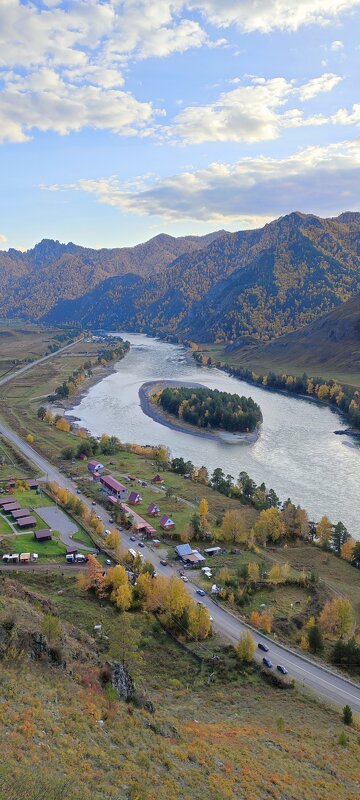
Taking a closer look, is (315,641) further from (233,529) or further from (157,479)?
(157,479)

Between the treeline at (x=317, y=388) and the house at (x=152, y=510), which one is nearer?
the house at (x=152, y=510)

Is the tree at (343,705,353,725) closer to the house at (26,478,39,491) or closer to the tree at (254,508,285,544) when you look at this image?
the tree at (254,508,285,544)

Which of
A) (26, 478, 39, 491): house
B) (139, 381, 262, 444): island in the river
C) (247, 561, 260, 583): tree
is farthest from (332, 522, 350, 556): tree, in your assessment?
(139, 381, 262, 444): island in the river

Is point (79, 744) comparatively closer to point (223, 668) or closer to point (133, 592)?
point (223, 668)

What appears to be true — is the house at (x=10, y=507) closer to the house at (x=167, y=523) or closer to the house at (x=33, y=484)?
the house at (x=33, y=484)

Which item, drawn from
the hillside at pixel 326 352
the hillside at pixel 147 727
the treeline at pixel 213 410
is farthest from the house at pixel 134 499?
the hillside at pixel 326 352

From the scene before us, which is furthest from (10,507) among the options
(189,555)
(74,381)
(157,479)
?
(74,381)
